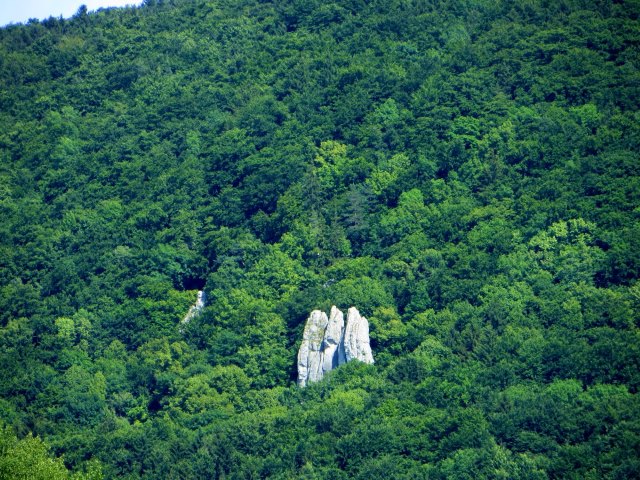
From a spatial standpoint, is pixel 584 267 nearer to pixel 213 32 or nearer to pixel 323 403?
pixel 323 403

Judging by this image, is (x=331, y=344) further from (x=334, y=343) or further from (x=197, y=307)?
(x=197, y=307)

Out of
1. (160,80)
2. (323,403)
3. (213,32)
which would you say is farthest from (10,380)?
(213,32)

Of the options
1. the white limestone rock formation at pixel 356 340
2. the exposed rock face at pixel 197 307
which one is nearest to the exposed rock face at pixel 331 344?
the white limestone rock formation at pixel 356 340

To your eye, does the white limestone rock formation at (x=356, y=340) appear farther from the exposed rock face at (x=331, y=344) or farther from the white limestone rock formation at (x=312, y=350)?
the white limestone rock formation at (x=312, y=350)

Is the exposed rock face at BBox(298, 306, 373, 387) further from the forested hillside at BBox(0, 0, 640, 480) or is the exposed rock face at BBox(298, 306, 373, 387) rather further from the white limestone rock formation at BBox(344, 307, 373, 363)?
the forested hillside at BBox(0, 0, 640, 480)

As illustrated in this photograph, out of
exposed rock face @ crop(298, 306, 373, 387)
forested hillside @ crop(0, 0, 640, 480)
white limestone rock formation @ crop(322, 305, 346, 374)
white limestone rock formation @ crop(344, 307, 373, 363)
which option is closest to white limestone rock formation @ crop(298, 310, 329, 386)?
exposed rock face @ crop(298, 306, 373, 387)
